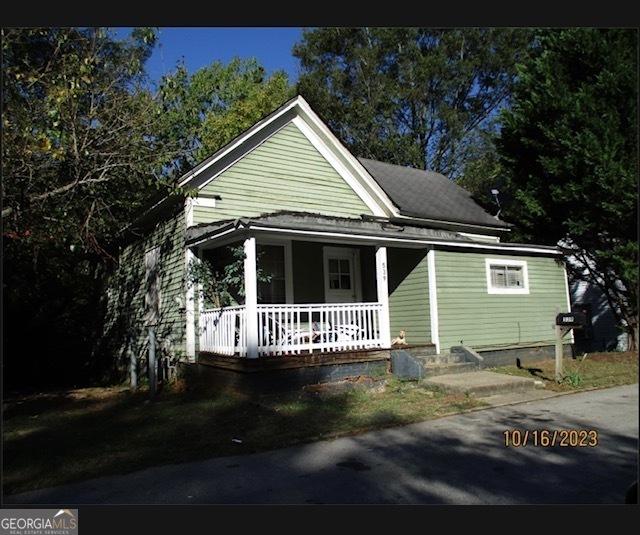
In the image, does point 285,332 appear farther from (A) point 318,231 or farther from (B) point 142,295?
(B) point 142,295

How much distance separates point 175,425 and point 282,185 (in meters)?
6.17

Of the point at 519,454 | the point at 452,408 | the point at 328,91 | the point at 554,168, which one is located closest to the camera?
the point at 519,454

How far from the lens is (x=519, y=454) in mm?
5445

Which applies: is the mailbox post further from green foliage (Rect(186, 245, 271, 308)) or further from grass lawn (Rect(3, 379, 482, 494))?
green foliage (Rect(186, 245, 271, 308))

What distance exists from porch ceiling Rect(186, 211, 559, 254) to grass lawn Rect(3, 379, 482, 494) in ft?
9.04

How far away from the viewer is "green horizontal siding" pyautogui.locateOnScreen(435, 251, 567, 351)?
1143cm

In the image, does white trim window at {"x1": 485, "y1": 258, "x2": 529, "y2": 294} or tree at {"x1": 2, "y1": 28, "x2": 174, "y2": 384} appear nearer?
tree at {"x1": 2, "y1": 28, "x2": 174, "y2": 384}

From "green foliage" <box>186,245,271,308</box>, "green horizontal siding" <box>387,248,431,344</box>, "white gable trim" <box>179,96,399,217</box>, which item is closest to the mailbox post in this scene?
"green horizontal siding" <box>387,248,431,344</box>

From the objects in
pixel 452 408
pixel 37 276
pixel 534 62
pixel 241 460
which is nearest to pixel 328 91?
pixel 534 62

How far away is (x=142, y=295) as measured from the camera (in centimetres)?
1337

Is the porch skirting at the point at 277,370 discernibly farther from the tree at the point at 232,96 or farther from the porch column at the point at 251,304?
the tree at the point at 232,96

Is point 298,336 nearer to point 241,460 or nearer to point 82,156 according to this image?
point 241,460

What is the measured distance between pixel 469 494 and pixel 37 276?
1368 centimetres
